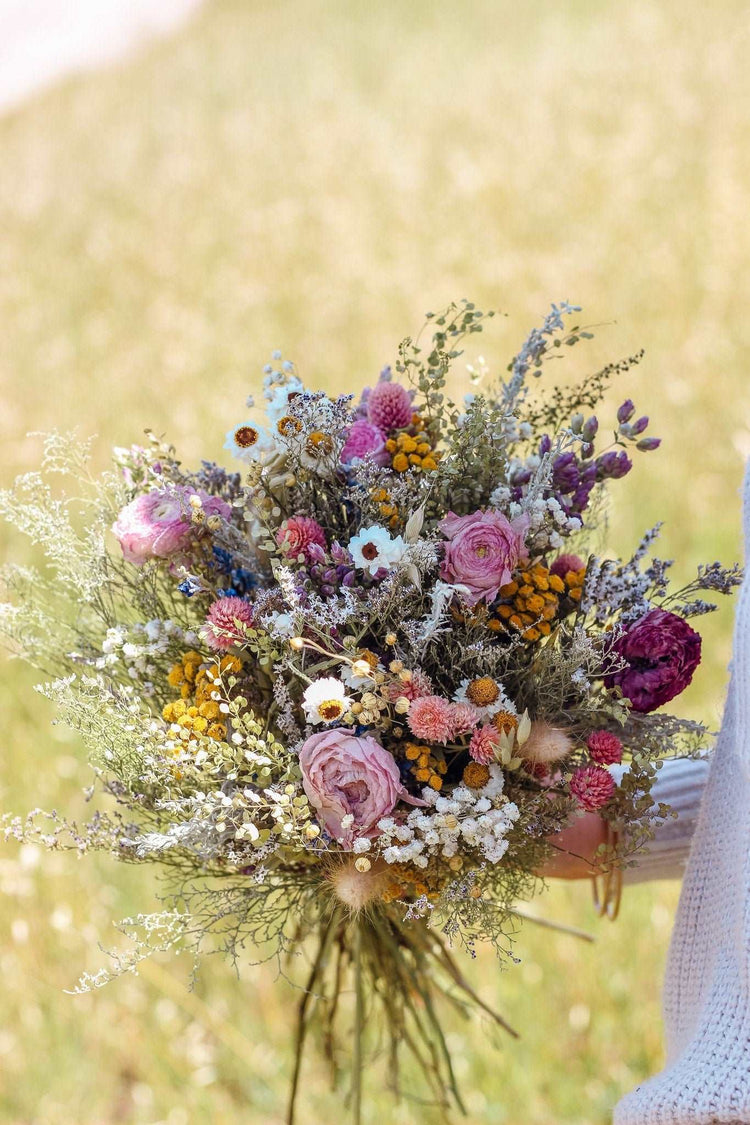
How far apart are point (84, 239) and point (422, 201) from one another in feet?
7.73

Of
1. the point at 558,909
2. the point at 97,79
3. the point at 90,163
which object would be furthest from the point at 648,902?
the point at 97,79

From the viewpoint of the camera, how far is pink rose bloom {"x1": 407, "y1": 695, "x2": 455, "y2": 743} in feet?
4.02

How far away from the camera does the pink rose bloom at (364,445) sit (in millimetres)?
1389

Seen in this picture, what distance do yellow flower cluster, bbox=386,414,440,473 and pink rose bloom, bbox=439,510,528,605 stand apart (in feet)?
0.36

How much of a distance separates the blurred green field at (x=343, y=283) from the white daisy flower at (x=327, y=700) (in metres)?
1.67

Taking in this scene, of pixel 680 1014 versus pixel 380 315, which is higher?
pixel 380 315

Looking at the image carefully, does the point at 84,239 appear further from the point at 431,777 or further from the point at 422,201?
A: the point at 431,777

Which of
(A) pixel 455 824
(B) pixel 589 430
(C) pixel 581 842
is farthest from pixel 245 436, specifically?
(C) pixel 581 842

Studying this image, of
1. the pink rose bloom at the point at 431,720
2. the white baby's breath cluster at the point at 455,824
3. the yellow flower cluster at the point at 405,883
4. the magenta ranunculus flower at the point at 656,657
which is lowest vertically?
the yellow flower cluster at the point at 405,883

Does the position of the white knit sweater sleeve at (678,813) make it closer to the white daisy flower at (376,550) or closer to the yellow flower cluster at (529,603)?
the yellow flower cluster at (529,603)

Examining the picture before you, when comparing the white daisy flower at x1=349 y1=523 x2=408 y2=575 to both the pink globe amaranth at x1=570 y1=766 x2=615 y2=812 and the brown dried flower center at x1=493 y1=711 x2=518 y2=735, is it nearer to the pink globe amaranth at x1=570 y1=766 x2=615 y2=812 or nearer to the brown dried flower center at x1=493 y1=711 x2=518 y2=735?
the brown dried flower center at x1=493 y1=711 x2=518 y2=735

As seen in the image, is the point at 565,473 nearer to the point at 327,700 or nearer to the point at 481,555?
the point at 481,555

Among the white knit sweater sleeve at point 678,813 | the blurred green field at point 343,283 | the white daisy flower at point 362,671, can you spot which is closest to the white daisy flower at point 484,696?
the white daisy flower at point 362,671

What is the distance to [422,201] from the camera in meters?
6.79
